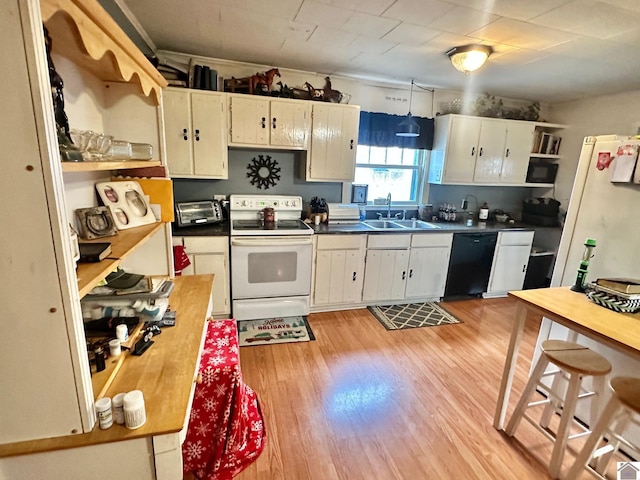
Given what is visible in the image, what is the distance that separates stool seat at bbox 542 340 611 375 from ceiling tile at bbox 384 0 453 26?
199 centimetres

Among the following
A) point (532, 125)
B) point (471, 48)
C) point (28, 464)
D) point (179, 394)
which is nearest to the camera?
point (28, 464)

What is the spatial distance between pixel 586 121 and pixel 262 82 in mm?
3909

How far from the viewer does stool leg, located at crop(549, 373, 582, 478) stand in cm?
150

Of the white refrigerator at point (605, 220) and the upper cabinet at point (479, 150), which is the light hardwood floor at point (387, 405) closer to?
the white refrigerator at point (605, 220)

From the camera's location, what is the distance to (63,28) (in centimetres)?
93

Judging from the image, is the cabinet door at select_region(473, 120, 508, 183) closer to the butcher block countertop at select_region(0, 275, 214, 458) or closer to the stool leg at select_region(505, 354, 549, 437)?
the stool leg at select_region(505, 354, 549, 437)

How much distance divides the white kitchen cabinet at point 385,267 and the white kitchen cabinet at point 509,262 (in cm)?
121

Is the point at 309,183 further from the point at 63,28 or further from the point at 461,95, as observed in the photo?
the point at 63,28

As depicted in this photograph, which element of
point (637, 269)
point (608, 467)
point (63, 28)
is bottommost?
point (608, 467)

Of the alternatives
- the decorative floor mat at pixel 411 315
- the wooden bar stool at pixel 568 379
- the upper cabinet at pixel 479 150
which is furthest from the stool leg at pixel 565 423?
the upper cabinet at pixel 479 150

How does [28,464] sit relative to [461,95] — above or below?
below

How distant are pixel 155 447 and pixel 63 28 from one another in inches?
49.6

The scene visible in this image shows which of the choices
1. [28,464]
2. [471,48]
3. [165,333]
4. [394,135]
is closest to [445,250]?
[394,135]

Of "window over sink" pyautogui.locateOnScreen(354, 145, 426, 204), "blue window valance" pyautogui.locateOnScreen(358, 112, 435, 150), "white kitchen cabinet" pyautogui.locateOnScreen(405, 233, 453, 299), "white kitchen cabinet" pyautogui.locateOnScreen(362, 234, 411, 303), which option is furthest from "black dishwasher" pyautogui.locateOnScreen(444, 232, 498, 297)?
"blue window valance" pyautogui.locateOnScreen(358, 112, 435, 150)
